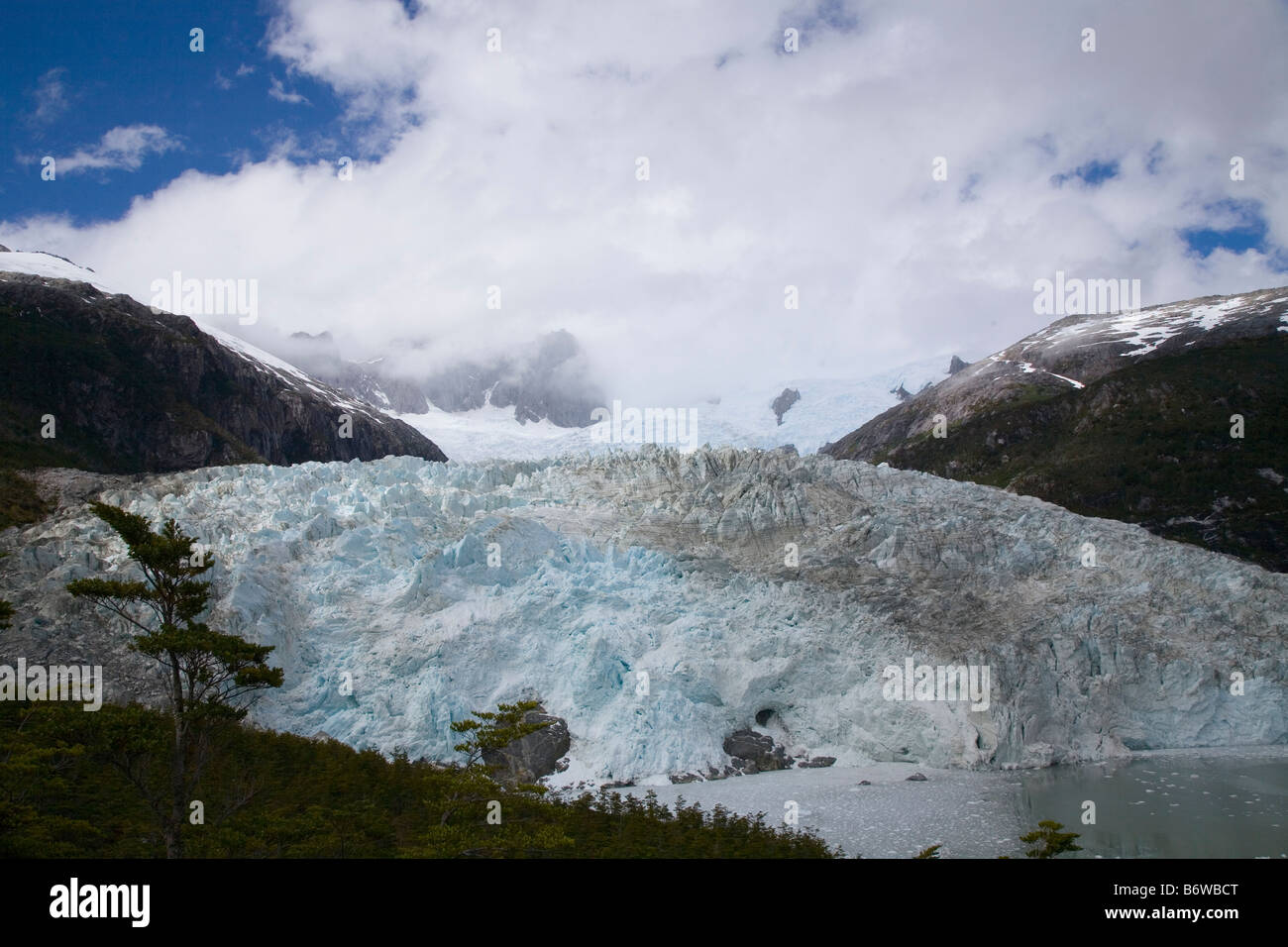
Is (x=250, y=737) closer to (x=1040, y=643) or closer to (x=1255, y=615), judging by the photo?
(x=1040, y=643)

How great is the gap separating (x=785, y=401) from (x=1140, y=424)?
51.9 m

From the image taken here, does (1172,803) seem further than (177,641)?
Yes

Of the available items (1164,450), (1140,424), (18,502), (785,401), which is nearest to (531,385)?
(785,401)

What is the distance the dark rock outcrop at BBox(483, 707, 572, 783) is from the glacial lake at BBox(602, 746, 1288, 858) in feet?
8.44

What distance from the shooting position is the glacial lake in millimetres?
19297

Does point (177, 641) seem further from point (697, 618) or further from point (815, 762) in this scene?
point (815, 762)

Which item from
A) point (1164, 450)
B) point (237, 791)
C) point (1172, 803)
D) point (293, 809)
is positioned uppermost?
point (1164, 450)

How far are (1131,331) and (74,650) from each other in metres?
107

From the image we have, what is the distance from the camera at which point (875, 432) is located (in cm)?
10350

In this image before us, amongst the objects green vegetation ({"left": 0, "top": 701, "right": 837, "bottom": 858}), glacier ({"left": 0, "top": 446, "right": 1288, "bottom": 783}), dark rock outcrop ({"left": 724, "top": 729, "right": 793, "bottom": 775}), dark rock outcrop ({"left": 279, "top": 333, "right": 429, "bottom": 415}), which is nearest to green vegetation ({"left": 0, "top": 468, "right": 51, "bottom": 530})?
glacier ({"left": 0, "top": 446, "right": 1288, "bottom": 783})

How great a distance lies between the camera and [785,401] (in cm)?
11950

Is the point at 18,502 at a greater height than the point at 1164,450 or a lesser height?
lesser

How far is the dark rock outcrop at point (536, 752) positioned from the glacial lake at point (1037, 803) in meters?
2.57
